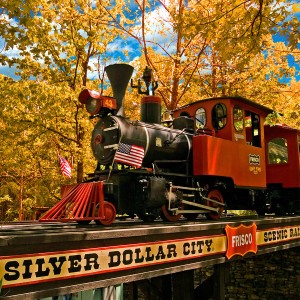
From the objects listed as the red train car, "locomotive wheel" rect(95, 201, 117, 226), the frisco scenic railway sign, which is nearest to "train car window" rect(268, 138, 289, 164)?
the red train car

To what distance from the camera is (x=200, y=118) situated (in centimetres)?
873

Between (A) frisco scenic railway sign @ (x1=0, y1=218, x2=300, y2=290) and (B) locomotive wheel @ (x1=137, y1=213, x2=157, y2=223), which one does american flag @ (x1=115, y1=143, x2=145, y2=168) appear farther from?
(A) frisco scenic railway sign @ (x1=0, y1=218, x2=300, y2=290)

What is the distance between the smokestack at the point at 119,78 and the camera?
669 centimetres

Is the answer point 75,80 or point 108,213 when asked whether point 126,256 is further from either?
point 75,80

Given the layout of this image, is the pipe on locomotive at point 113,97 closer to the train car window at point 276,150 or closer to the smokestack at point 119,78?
the smokestack at point 119,78

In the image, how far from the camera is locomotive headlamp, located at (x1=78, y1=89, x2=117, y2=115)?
20.9 ft

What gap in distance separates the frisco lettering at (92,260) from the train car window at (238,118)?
3.99 meters

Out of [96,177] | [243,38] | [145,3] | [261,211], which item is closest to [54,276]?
[96,177]

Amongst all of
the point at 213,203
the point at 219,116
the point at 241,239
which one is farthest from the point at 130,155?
the point at 219,116

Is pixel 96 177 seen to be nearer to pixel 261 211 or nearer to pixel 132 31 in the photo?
pixel 261 211

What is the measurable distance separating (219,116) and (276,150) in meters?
3.62

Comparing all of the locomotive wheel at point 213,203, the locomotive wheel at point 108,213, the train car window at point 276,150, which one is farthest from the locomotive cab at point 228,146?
the locomotive wheel at point 108,213

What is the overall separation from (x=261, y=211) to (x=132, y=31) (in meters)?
10.0

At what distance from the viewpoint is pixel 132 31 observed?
16.3 metres
